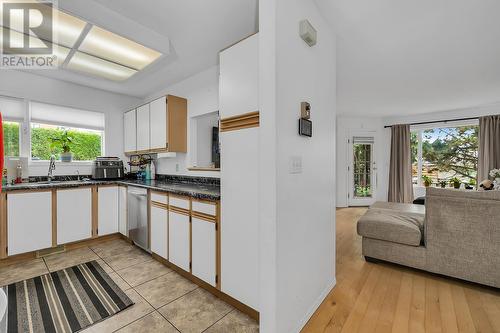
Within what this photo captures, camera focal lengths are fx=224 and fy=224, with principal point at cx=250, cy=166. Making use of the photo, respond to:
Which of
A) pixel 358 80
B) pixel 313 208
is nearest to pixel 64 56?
pixel 313 208

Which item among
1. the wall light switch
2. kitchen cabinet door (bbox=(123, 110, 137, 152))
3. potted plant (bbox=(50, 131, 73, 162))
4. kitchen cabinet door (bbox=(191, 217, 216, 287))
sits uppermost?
kitchen cabinet door (bbox=(123, 110, 137, 152))

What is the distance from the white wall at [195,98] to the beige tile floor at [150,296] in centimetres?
130

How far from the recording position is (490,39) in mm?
2322

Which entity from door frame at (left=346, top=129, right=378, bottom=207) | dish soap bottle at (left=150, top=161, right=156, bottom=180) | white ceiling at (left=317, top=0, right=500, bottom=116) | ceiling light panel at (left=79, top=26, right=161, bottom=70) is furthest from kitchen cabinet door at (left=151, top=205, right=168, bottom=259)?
door frame at (left=346, top=129, right=378, bottom=207)

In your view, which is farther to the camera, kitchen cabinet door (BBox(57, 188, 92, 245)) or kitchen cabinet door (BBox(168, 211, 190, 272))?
kitchen cabinet door (BBox(57, 188, 92, 245))

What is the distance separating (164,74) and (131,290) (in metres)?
2.76

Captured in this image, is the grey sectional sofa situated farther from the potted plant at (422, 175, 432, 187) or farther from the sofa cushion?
the potted plant at (422, 175, 432, 187)

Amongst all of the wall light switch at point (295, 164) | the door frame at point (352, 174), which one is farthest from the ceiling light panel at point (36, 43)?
the door frame at point (352, 174)

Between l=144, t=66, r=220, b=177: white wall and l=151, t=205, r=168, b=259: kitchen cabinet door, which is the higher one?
l=144, t=66, r=220, b=177: white wall

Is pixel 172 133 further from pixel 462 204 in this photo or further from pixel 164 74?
pixel 462 204

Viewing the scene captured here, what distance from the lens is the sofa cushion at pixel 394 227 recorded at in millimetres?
2441

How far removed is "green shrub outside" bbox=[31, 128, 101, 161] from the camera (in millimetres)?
3254

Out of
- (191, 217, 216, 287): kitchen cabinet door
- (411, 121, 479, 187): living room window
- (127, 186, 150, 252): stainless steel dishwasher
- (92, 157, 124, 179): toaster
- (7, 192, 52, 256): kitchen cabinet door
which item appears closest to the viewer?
(191, 217, 216, 287): kitchen cabinet door

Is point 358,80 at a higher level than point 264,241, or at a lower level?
higher
